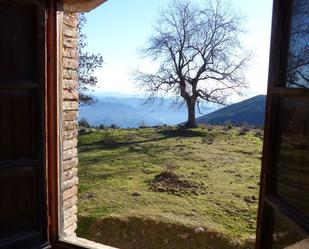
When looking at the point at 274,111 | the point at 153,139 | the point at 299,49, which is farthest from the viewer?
the point at 153,139

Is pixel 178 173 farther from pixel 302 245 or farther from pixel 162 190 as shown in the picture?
pixel 302 245

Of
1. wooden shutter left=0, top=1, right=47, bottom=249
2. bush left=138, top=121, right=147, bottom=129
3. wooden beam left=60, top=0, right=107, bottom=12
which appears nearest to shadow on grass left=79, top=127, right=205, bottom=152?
bush left=138, top=121, right=147, bottom=129

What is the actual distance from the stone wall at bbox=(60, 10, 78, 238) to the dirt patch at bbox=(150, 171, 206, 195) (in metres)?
3.89

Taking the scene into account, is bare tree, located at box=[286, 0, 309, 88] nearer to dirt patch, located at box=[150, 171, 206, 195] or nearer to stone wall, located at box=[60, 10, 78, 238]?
stone wall, located at box=[60, 10, 78, 238]

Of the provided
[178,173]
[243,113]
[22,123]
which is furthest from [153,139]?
[22,123]

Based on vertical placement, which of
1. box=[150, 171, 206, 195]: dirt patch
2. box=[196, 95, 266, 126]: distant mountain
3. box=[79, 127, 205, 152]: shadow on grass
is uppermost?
box=[196, 95, 266, 126]: distant mountain

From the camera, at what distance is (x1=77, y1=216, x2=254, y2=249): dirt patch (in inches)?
183

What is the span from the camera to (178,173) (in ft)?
23.6

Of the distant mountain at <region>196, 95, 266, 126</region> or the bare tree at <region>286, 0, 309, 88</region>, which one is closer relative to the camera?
the bare tree at <region>286, 0, 309, 88</region>

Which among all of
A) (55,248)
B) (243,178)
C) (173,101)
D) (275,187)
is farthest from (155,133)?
(275,187)

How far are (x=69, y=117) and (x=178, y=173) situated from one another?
4.98 m

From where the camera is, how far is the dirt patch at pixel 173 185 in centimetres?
634

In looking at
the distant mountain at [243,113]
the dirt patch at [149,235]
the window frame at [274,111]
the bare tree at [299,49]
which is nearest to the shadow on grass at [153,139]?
the distant mountain at [243,113]

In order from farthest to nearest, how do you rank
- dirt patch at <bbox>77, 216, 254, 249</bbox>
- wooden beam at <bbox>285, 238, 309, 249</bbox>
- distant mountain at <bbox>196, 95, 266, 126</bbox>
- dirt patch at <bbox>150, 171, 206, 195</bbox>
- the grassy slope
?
distant mountain at <bbox>196, 95, 266, 126</bbox>
dirt patch at <bbox>150, 171, 206, 195</bbox>
the grassy slope
dirt patch at <bbox>77, 216, 254, 249</bbox>
wooden beam at <bbox>285, 238, 309, 249</bbox>
